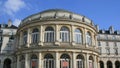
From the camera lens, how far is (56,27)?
4494cm

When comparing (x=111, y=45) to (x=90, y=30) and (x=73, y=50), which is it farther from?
(x=73, y=50)

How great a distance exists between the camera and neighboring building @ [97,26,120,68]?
77312 mm

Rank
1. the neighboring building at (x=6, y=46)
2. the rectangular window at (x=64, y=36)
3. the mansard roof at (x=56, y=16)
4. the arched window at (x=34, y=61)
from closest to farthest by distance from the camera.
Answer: the arched window at (x=34, y=61)
the rectangular window at (x=64, y=36)
the mansard roof at (x=56, y=16)
the neighboring building at (x=6, y=46)

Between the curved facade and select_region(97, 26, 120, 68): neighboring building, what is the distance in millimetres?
30374

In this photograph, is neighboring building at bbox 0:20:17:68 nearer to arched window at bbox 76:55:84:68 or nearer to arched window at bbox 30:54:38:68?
arched window at bbox 30:54:38:68

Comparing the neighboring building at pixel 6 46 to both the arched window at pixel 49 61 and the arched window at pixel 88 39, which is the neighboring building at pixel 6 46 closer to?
the arched window at pixel 49 61

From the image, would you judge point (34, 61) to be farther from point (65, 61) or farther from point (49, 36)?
point (65, 61)

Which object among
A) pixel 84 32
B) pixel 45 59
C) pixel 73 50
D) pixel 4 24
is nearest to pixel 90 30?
pixel 84 32

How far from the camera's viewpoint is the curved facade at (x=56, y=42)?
1710 inches

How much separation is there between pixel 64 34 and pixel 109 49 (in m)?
38.9

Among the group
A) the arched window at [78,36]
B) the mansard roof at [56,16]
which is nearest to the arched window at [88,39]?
the arched window at [78,36]

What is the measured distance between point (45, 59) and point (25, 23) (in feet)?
30.0

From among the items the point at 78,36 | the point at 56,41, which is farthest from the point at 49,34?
the point at 78,36

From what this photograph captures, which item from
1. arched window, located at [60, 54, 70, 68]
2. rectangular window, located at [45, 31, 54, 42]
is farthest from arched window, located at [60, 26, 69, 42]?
arched window, located at [60, 54, 70, 68]
